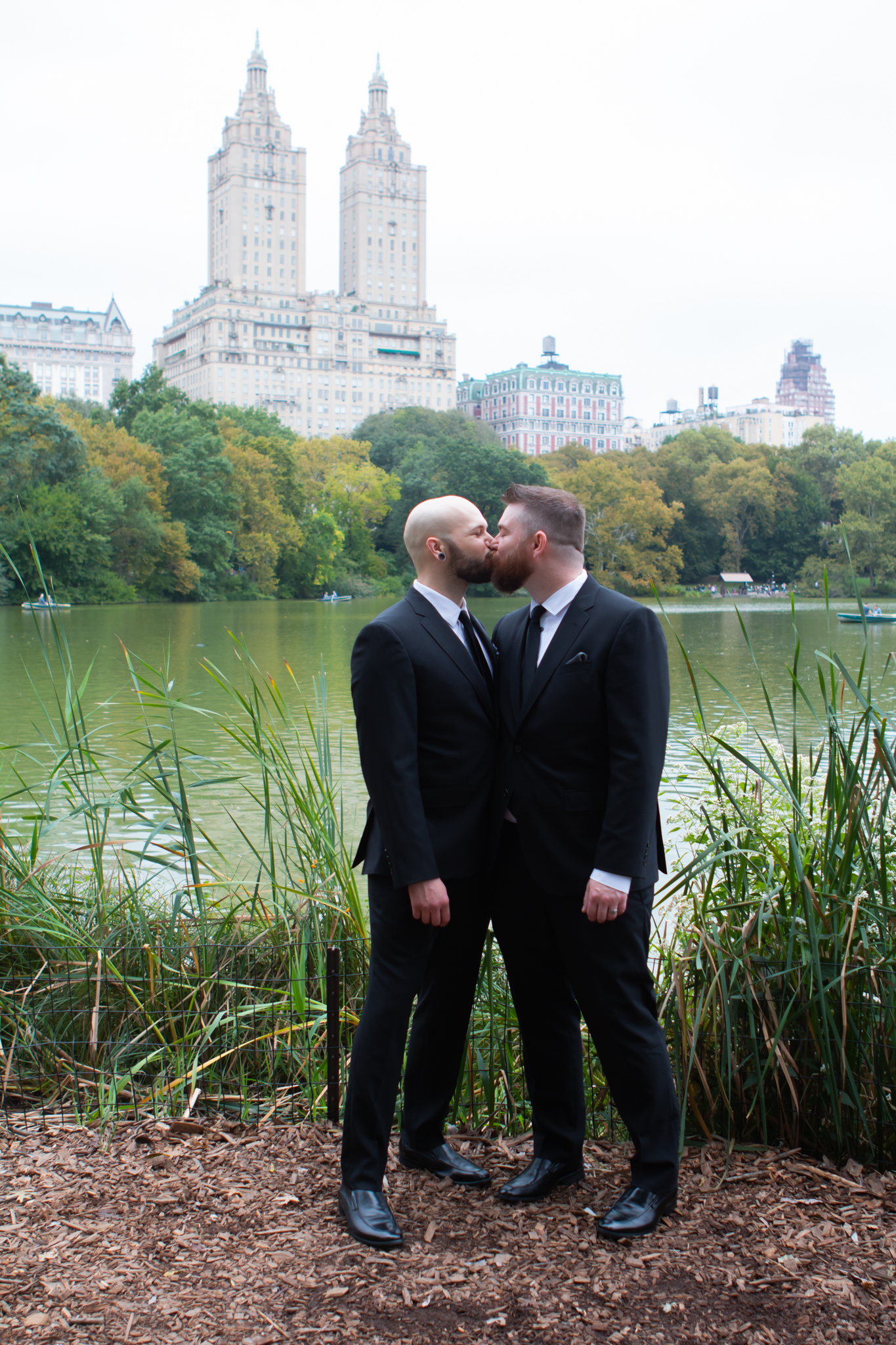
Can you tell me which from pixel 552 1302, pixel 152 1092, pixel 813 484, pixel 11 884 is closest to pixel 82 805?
pixel 11 884

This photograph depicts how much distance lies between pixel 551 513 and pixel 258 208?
131m

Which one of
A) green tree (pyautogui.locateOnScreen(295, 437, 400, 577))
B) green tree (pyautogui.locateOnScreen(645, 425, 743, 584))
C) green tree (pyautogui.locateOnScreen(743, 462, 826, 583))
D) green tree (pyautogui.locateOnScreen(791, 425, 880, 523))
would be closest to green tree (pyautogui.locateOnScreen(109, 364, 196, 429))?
green tree (pyautogui.locateOnScreen(295, 437, 400, 577))

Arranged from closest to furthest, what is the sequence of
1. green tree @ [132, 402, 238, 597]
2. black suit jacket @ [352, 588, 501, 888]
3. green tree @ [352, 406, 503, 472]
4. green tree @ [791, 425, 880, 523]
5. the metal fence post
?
black suit jacket @ [352, 588, 501, 888]
the metal fence post
green tree @ [132, 402, 238, 597]
green tree @ [791, 425, 880, 523]
green tree @ [352, 406, 503, 472]

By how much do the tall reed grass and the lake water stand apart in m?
0.52

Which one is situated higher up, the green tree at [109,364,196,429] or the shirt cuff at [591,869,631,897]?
the green tree at [109,364,196,429]

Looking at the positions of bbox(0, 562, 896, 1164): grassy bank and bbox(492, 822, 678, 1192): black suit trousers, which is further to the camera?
bbox(0, 562, 896, 1164): grassy bank

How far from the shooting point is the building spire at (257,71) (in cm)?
13338

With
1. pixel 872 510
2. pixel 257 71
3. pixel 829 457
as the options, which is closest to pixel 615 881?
pixel 872 510

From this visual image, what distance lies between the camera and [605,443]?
423 ft

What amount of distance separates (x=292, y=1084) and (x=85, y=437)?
150 ft

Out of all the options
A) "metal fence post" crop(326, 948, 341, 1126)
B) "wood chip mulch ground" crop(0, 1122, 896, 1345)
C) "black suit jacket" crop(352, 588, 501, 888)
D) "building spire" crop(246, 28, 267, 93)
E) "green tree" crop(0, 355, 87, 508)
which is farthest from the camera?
"building spire" crop(246, 28, 267, 93)

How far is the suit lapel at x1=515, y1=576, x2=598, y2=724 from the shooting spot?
2338 mm

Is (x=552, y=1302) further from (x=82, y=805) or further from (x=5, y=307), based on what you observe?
(x=5, y=307)

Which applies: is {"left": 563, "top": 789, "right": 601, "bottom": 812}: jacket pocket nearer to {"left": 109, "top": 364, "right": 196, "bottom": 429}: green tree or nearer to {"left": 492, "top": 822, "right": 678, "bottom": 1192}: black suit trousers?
{"left": 492, "top": 822, "right": 678, "bottom": 1192}: black suit trousers
